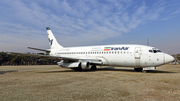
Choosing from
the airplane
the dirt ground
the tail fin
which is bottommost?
the dirt ground

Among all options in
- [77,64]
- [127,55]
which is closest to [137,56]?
[127,55]

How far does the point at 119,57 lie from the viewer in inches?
658

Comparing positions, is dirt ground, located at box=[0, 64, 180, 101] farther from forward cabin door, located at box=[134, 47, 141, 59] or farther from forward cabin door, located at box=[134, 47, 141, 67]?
forward cabin door, located at box=[134, 47, 141, 59]

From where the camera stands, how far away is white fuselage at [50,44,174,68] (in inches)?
571

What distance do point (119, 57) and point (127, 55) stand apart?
1188 millimetres

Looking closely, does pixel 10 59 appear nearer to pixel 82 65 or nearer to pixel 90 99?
pixel 82 65

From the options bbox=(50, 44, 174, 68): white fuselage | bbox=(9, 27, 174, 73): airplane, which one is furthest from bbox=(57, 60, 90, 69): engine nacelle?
bbox=(50, 44, 174, 68): white fuselage

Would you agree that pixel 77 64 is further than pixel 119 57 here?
Yes

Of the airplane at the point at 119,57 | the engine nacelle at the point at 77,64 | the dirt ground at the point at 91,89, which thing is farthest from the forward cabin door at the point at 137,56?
the engine nacelle at the point at 77,64

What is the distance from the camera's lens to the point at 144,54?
15.1 metres

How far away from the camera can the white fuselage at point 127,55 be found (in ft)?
47.6

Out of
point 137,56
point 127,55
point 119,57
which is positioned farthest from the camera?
point 119,57

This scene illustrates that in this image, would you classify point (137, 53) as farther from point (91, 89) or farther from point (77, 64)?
point (91, 89)

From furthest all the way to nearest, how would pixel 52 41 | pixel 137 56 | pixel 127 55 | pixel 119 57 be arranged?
pixel 52 41, pixel 119 57, pixel 127 55, pixel 137 56
